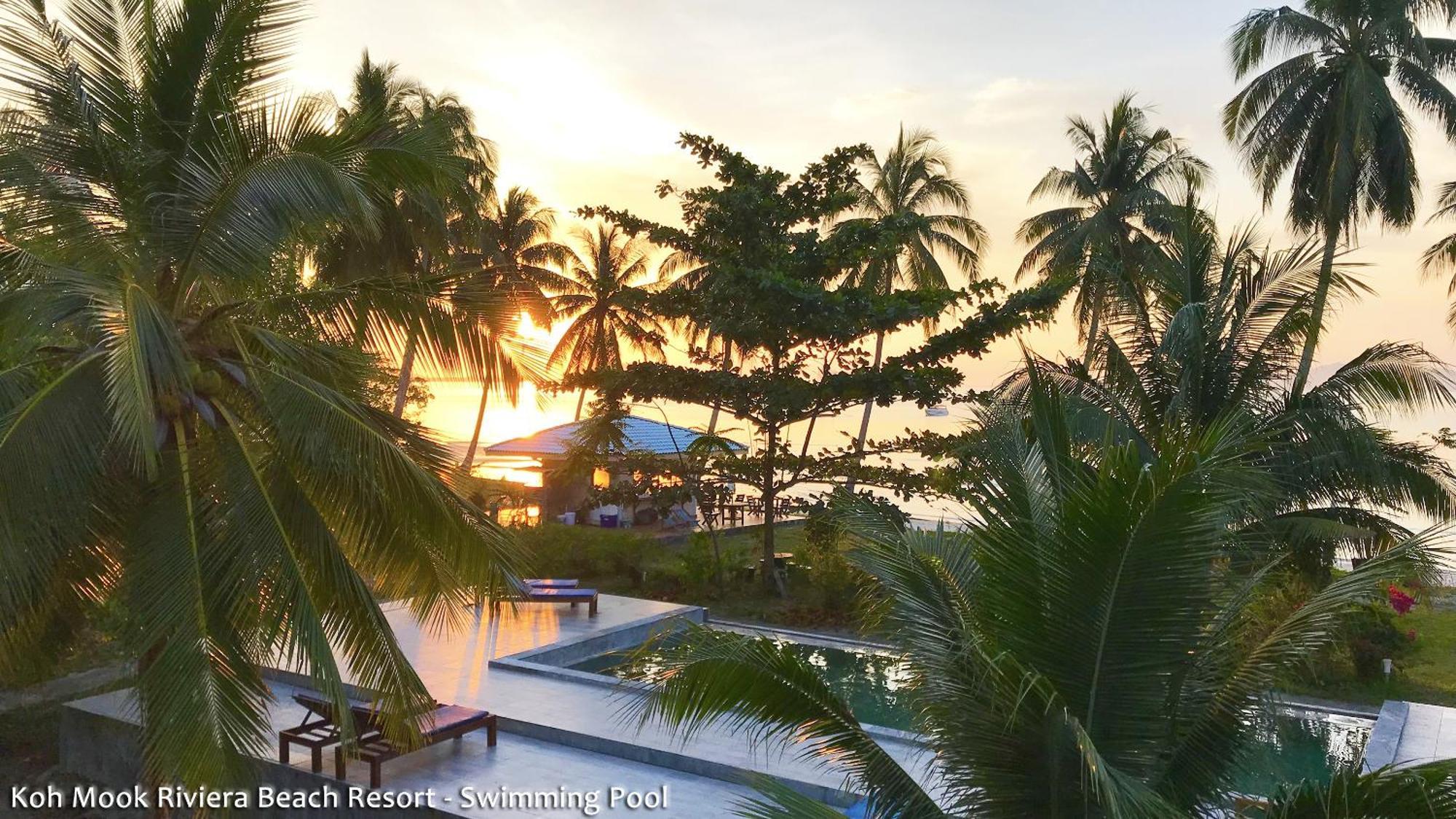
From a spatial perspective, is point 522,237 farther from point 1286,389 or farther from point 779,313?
point 1286,389

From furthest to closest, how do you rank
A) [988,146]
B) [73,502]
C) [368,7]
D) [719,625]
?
[988,146] → [719,625] → [368,7] → [73,502]

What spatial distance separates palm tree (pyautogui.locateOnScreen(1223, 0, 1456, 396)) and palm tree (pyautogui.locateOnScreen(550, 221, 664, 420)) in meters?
12.3

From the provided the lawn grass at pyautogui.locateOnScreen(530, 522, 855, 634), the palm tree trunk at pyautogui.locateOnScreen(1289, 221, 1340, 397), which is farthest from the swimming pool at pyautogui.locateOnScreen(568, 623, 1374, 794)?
the palm tree trunk at pyautogui.locateOnScreen(1289, 221, 1340, 397)

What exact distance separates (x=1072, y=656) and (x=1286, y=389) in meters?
9.77

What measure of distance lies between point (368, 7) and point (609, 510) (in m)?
18.6

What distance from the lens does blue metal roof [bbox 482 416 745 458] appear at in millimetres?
25516

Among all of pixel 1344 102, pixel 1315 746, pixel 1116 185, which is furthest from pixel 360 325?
pixel 1116 185

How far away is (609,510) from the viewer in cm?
2677

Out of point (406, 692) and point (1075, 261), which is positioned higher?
point (1075, 261)

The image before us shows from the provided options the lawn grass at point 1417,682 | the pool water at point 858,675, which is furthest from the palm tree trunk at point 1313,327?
the pool water at point 858,675

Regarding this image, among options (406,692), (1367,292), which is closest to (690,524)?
(1367,292)

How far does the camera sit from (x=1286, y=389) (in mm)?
12078

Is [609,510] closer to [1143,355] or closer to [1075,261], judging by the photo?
[1075,261]

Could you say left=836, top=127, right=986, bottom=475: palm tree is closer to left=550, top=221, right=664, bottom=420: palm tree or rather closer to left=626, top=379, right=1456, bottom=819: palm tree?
left=550, top=221, right=664, bottom=420: palm tree
